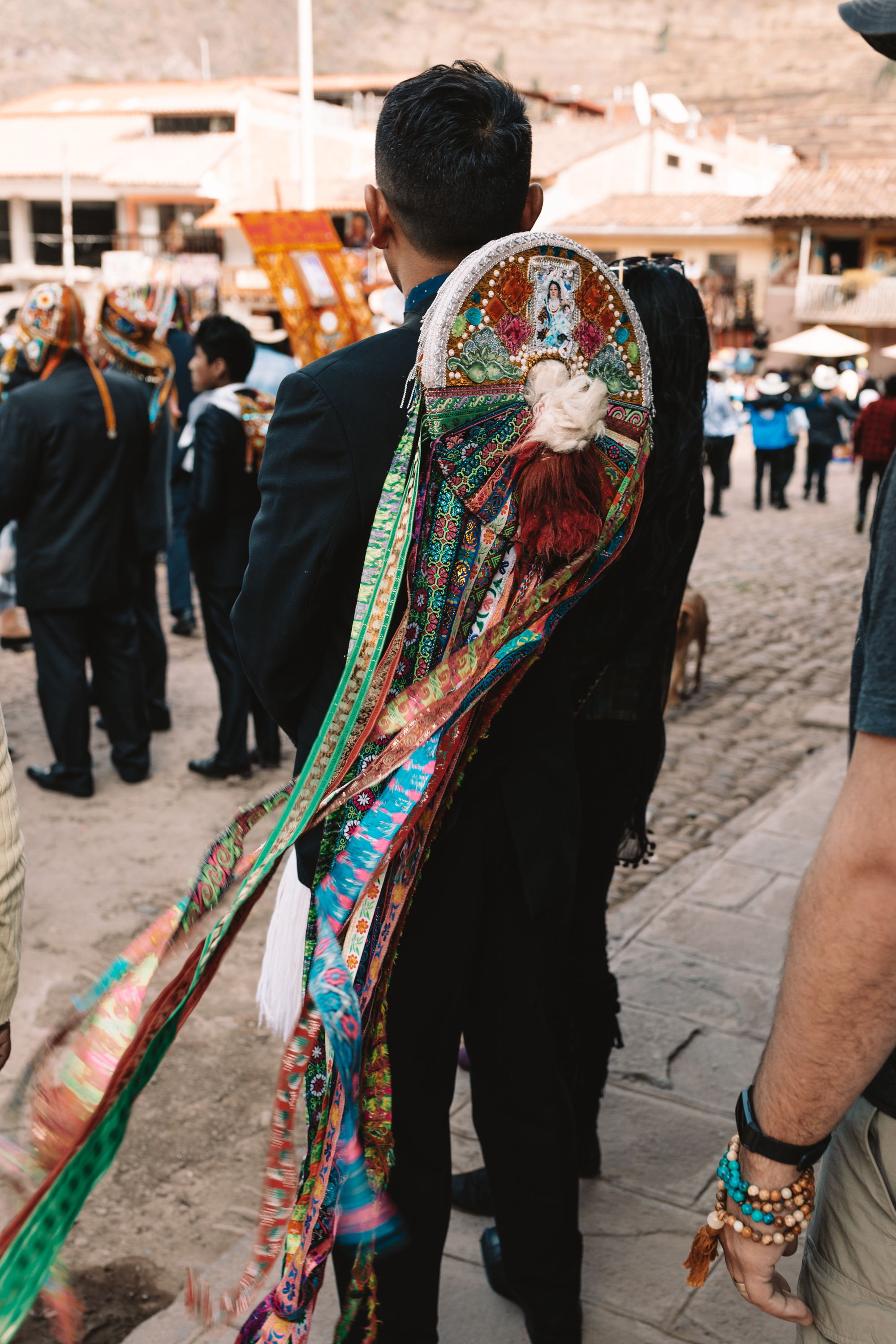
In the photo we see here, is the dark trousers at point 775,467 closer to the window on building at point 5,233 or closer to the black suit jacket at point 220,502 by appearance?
the black suit jacket at point 220,502

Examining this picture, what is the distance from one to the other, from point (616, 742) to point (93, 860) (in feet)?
9.39

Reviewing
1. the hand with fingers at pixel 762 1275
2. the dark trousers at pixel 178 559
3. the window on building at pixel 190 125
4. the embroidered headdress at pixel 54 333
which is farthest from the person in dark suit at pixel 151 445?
the window on building at pixel 190 125

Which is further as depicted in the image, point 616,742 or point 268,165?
point 268,165

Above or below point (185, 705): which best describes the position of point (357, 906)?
above

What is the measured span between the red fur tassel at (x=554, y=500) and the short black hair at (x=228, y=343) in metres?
3.82

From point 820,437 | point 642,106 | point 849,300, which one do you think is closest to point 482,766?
point 820,437

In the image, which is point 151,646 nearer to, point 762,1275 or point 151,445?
point 151,445

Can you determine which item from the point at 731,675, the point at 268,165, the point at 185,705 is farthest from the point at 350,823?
the point at 268,165

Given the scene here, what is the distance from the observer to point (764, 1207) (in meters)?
1.24

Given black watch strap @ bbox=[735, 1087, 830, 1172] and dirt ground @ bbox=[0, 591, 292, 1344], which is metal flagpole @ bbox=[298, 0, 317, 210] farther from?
black watch strap @ bbox=[735, 1087, 830, 1172]

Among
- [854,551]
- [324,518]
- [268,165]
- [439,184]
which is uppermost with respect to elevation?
[268,165]

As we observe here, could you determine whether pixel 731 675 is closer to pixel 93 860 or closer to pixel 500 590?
pixel 93 860

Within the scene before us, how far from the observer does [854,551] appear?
40.9 feet

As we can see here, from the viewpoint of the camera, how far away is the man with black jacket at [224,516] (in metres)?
4.98
